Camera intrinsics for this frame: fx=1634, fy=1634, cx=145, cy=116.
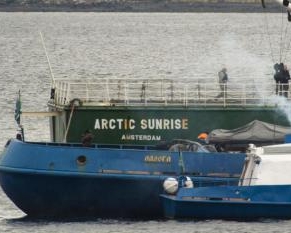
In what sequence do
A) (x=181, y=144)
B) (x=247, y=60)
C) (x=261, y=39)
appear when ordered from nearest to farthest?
(x=181, y=144)
(x=247, y=60)
(x=261, y=39)

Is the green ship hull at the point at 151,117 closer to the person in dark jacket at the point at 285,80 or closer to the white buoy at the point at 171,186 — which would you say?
the person in dark jacket at the point at 285,80

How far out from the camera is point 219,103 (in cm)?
4484

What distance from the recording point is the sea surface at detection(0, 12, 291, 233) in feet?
135

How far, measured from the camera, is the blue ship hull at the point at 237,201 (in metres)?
40.8

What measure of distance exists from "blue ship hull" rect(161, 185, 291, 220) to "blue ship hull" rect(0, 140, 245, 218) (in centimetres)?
86

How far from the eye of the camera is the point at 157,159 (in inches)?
1650

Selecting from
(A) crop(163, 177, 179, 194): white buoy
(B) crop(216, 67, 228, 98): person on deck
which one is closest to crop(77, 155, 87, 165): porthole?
(A) crop(163, 177, 179, 194): white buoy

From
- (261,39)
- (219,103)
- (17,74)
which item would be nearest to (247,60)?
(17,74)

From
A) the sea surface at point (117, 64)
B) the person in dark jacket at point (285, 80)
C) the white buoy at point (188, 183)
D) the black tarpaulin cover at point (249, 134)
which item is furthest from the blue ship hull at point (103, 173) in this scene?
the person in dark jacket at point (285, 80)

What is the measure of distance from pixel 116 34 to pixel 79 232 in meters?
155

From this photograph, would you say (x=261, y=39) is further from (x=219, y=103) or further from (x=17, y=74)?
(x=219, y=103)

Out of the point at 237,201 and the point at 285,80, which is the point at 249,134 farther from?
the point at 237,201

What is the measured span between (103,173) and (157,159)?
1.43m

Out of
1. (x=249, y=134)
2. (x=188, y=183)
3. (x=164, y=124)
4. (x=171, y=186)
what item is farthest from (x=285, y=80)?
(x=171, y=186)
